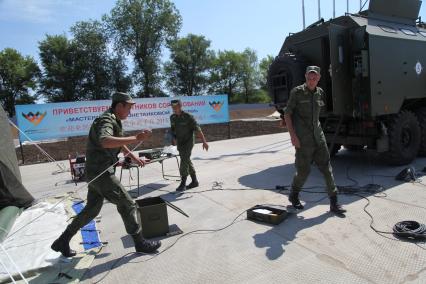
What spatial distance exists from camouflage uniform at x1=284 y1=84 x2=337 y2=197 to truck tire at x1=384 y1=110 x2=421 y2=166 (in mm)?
2870

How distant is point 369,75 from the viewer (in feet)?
20.7

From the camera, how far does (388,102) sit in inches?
262

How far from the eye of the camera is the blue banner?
1079 centimetres

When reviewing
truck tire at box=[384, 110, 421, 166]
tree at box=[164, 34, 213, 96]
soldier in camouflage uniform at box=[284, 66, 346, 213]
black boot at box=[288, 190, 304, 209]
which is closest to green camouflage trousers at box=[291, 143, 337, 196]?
soldier in camouflage uniform at box=[284, 66, 346, 213]

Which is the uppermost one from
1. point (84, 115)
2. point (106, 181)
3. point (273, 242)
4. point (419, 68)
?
point (419, 68)

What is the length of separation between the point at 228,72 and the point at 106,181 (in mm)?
64301

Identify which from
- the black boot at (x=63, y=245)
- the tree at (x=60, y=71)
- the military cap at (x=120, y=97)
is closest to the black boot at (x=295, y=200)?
the military cap at (x=120, y=97)

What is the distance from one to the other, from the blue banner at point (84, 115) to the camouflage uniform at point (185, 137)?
17.5 ft

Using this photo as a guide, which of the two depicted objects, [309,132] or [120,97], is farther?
[309,132]

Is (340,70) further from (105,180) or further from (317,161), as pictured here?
(105,180)

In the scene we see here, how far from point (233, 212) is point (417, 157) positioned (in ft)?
16.9

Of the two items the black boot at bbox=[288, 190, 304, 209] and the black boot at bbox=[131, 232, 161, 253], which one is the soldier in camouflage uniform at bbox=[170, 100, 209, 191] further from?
the black boot at bbox=[131, 232, 161, 253]

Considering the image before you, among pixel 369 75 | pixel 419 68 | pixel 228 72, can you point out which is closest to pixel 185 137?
pixel 369 75

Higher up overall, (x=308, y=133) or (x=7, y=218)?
(x=308, y=133)
